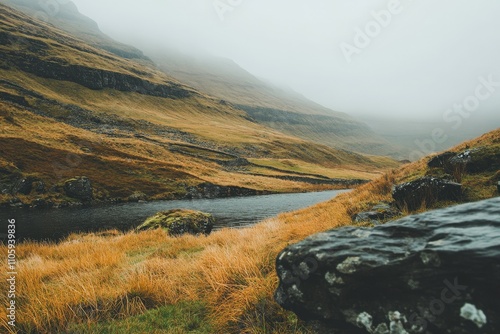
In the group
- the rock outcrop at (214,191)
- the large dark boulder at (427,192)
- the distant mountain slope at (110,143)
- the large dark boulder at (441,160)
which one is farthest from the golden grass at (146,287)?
the rock outcrop at (214,191)

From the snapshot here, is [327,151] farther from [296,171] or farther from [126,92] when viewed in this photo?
[126,92]

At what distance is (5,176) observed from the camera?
41.3m

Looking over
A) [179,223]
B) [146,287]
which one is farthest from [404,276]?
[179,223]

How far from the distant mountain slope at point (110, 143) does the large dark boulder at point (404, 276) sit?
4671 centimetres

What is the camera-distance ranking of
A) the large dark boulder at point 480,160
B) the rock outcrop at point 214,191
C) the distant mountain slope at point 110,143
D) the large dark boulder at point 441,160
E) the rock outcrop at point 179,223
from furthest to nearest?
the rock outcrop at point 214,191 < the distant mountain slope at point 110,143 < the rock outcrop at point 179,223 < the large dark boulder at point 441,160 < the large dark boulder at point 480,160

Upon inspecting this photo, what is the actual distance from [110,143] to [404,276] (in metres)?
82.0

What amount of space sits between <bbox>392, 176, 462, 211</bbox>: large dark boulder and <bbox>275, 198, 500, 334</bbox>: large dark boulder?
4.26m

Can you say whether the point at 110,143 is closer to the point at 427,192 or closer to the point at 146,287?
the point at 146,287

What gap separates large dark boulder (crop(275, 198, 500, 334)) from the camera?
321 cm

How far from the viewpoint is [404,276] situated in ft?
12.1

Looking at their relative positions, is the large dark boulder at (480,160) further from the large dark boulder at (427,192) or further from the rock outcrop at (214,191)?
the rock outcrop at (214,191)

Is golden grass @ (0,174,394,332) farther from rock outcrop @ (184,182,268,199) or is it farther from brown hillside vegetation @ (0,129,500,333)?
rock outcrop @ (184,182,268,199)

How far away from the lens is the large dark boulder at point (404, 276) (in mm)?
3205

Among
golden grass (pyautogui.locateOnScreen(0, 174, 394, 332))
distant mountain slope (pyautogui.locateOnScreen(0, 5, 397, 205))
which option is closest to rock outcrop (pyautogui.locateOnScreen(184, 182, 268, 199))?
distant mountain slope (pyautogui.locateOnScreen(0, 5, 397, 205))
